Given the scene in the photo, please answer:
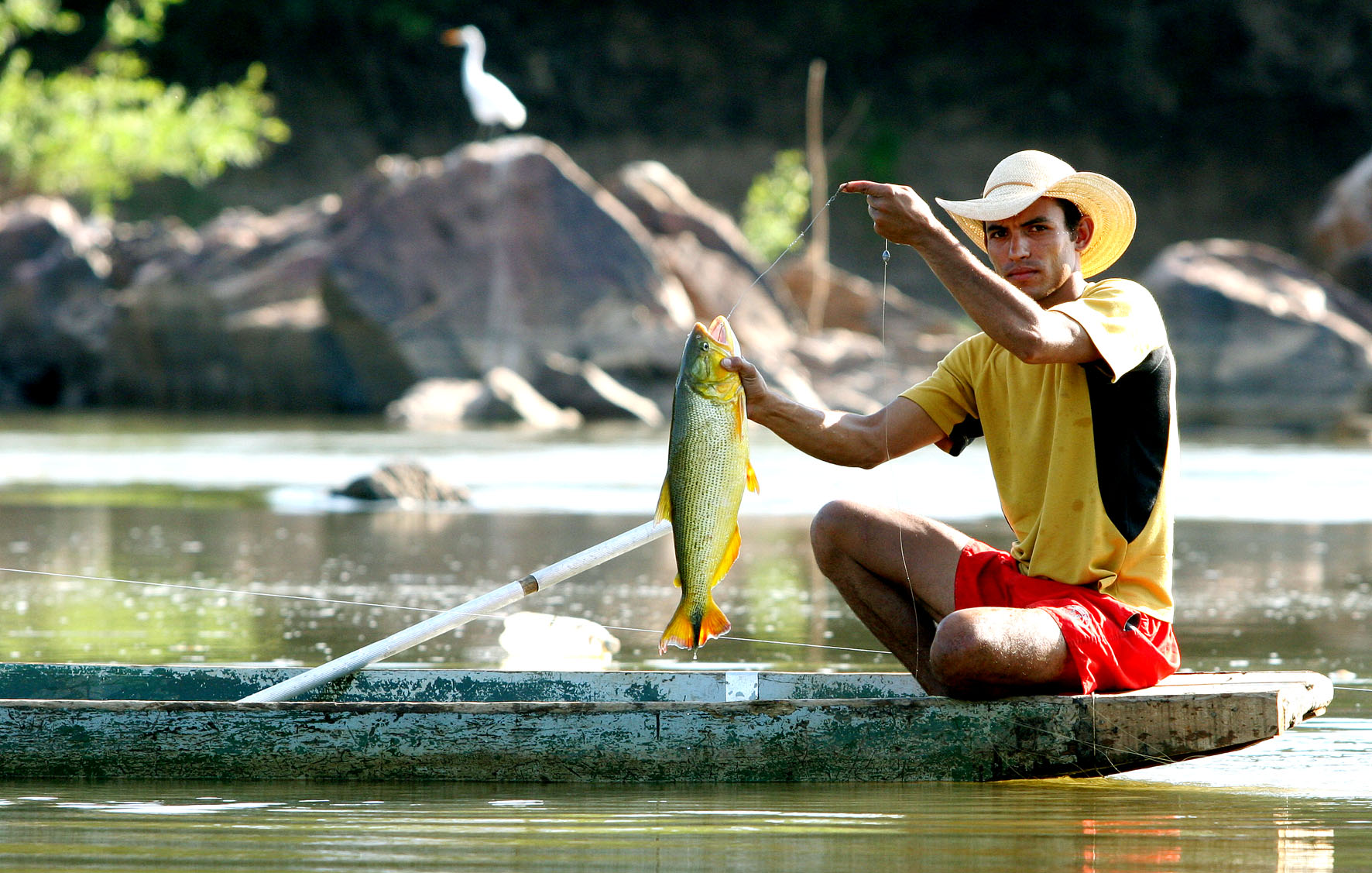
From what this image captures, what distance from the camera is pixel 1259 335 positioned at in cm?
2566

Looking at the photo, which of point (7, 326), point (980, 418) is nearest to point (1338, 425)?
point (980, 418)

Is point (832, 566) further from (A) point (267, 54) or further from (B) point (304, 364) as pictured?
(A) point (267, 54)

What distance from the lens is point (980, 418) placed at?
4.64 metres

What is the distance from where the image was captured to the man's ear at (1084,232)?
455cm

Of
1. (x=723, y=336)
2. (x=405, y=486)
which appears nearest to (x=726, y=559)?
(x=723, y=336)

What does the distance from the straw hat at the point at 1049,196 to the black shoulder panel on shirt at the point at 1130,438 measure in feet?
Answer: 1.34

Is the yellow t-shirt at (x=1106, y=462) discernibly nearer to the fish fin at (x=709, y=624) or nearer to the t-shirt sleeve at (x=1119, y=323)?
the t-shirt sleeve at (x=1119, y=323)

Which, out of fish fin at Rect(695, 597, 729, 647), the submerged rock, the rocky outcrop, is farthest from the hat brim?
the rocky outcrop

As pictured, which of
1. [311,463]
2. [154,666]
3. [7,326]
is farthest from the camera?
[7,326]

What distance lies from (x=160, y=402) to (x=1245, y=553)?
19142 millimetres

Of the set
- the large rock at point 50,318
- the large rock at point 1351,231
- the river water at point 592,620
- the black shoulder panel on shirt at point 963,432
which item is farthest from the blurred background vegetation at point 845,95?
the black shoulder panel on shirt at point 963,432

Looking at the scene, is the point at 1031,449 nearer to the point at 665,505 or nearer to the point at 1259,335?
the point at 665,505

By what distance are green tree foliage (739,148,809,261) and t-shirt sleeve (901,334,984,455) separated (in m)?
25.6

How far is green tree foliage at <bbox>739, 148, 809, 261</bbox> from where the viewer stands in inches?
1201
